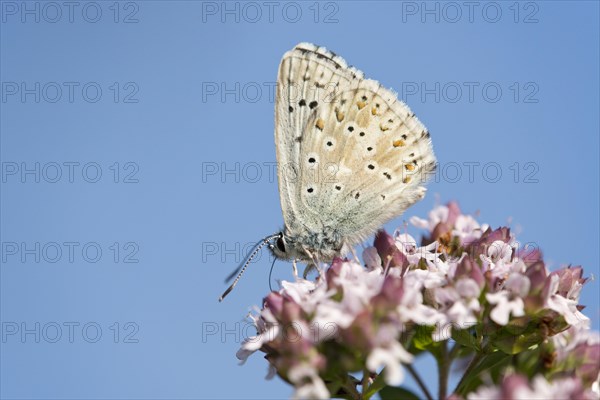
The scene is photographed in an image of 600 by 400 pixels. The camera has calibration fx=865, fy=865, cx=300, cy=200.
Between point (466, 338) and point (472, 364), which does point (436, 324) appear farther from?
point (472, 364)

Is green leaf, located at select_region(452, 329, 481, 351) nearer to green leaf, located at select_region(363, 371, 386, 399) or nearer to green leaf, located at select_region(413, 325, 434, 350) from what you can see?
green leaf, located at select_region(413, 325, 434, 350)

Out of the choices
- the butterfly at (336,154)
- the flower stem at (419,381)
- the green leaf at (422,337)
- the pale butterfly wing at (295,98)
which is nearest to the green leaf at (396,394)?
the flower stem at (419,381)

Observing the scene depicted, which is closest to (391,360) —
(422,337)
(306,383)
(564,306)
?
(306,383)

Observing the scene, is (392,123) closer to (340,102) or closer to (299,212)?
(340,102)

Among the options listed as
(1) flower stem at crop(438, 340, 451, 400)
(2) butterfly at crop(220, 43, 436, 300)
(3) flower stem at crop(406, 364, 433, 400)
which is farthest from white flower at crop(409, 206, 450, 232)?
(3) flower stem at crop(406, 364, 433, 400)

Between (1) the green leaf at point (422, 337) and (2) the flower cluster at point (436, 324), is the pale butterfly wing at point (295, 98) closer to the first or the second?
(2) the flower cluster at point (436, 324)

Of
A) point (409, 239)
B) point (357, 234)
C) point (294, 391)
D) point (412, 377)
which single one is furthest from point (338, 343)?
point (357, 234)

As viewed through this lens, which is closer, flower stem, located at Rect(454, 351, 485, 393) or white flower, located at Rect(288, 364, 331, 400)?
white flower, located at Rect(288, 364, 331, 400)
